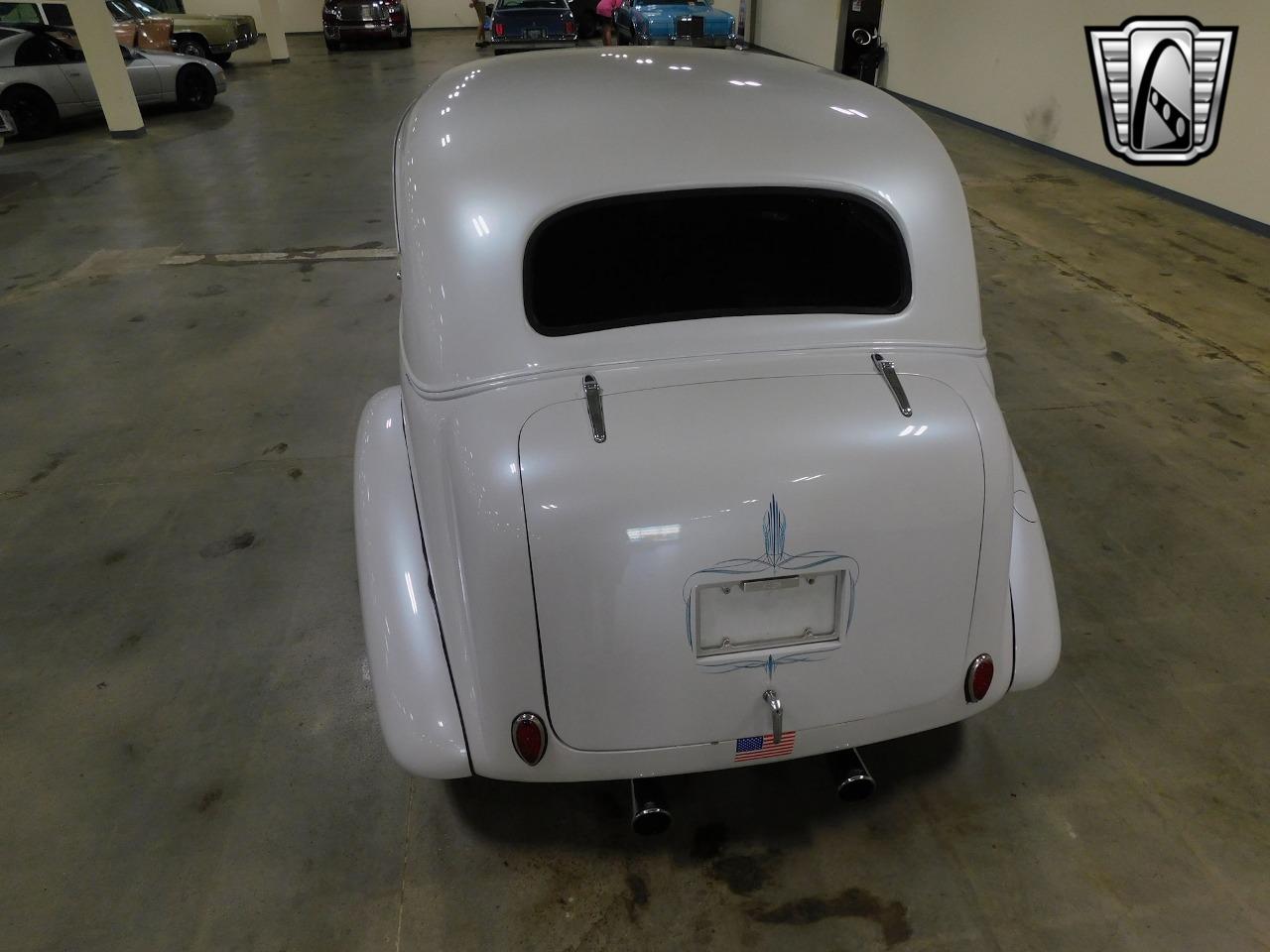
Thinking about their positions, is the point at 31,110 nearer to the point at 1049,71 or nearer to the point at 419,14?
the point at 1049,71

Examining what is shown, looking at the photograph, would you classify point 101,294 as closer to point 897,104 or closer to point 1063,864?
point 897,104

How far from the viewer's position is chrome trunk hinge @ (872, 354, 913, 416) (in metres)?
1.77

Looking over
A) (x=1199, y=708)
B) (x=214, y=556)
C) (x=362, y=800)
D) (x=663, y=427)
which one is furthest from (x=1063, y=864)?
(x=214, y=556)

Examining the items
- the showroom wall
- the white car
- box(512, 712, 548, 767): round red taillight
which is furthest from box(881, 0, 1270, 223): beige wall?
the white car

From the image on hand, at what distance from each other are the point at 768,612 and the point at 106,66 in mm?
11234

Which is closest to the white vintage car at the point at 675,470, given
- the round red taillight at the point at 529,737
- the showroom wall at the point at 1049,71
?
the round red taillight at the point at 529,737

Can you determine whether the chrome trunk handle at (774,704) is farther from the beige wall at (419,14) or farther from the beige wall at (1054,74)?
the beige wall at (419,14)

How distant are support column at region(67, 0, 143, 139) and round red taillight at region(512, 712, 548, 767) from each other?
10.8 meters

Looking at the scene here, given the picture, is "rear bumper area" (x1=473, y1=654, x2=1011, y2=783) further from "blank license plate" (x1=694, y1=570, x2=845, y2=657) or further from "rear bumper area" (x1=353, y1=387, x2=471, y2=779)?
"blank license plate" (x1=694, y1=570, x2=845, y2=657)

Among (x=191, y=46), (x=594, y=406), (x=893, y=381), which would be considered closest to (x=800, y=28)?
(x=191, y=46)

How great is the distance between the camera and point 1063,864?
207cm

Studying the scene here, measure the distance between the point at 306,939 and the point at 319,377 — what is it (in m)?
3.21

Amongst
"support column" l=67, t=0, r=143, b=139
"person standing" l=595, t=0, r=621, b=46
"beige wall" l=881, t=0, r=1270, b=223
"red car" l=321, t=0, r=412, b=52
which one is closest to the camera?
"beige wall" l=881, t=0, r=1270, b=223

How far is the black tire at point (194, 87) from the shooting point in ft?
36.1
